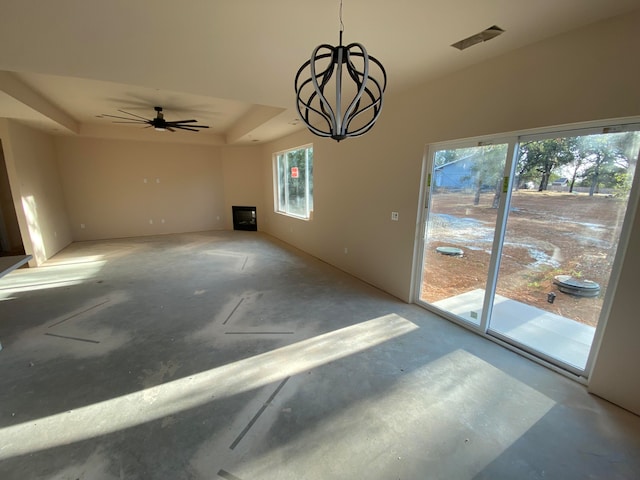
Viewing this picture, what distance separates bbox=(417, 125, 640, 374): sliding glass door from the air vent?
0.90 metres

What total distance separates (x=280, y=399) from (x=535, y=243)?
2.63 meters

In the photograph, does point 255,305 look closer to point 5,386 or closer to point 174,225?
Result: point 5,386

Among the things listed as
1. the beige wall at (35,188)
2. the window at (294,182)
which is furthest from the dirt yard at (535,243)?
the beige wall at (35,188)

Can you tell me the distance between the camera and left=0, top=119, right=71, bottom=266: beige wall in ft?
16.0

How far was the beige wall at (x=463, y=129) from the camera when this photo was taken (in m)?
1.93

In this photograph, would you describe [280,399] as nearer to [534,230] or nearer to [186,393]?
[186,393]

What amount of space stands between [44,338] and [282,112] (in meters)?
4.23

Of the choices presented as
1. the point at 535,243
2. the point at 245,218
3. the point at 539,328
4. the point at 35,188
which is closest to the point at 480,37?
the point at 535,243

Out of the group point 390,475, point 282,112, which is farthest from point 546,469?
point 282,112

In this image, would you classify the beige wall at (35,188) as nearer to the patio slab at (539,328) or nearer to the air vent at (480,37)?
the air vent at (480,37)

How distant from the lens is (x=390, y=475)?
154 cm

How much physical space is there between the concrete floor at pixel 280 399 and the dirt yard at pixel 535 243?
61 centimetres

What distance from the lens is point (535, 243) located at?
8.30 feet

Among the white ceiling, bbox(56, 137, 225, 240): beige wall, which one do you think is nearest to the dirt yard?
the white ceiling
